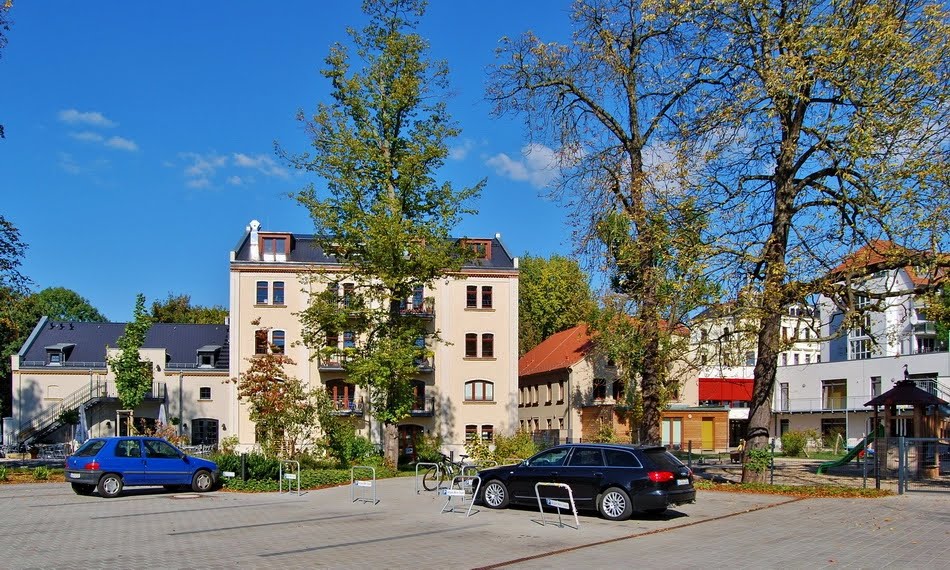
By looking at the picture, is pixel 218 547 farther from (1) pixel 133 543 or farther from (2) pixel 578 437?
(2) pixel 578 437

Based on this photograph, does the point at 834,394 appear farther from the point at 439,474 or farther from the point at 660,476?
the point at 660,476

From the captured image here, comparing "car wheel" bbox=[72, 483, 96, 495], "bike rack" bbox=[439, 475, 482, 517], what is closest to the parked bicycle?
"bike rack" bbox=[439, 475, 482, 517]

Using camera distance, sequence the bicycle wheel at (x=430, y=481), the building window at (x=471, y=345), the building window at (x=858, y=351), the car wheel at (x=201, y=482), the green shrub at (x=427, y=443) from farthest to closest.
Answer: the building window at (x=858, y=351), the building window at (x=471, y=345), the green shrub at (x=427, y=443), the bicycle wheel at (x=430, y=481), the car wheel at (x=201, y=482)

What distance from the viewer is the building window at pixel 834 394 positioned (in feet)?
200

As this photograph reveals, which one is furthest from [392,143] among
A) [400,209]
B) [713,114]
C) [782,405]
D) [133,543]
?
[782,405]

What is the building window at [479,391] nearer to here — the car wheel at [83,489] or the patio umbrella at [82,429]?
the patio umbrella at [82,429]

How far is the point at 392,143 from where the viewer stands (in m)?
32.8

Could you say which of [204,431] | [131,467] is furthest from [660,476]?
[204,431]

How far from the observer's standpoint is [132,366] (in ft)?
153

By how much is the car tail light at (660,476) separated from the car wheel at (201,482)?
1249 cm

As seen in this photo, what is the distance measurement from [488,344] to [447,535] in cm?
3408

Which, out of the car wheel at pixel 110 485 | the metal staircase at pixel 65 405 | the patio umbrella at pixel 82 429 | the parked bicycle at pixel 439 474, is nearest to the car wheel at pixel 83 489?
the car wheel at pixel 110 485

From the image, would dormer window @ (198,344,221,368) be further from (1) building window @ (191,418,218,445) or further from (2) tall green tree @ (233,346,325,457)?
(2) tall green tree @ (233,346,325,457)

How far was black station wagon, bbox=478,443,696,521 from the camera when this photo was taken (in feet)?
52.7
